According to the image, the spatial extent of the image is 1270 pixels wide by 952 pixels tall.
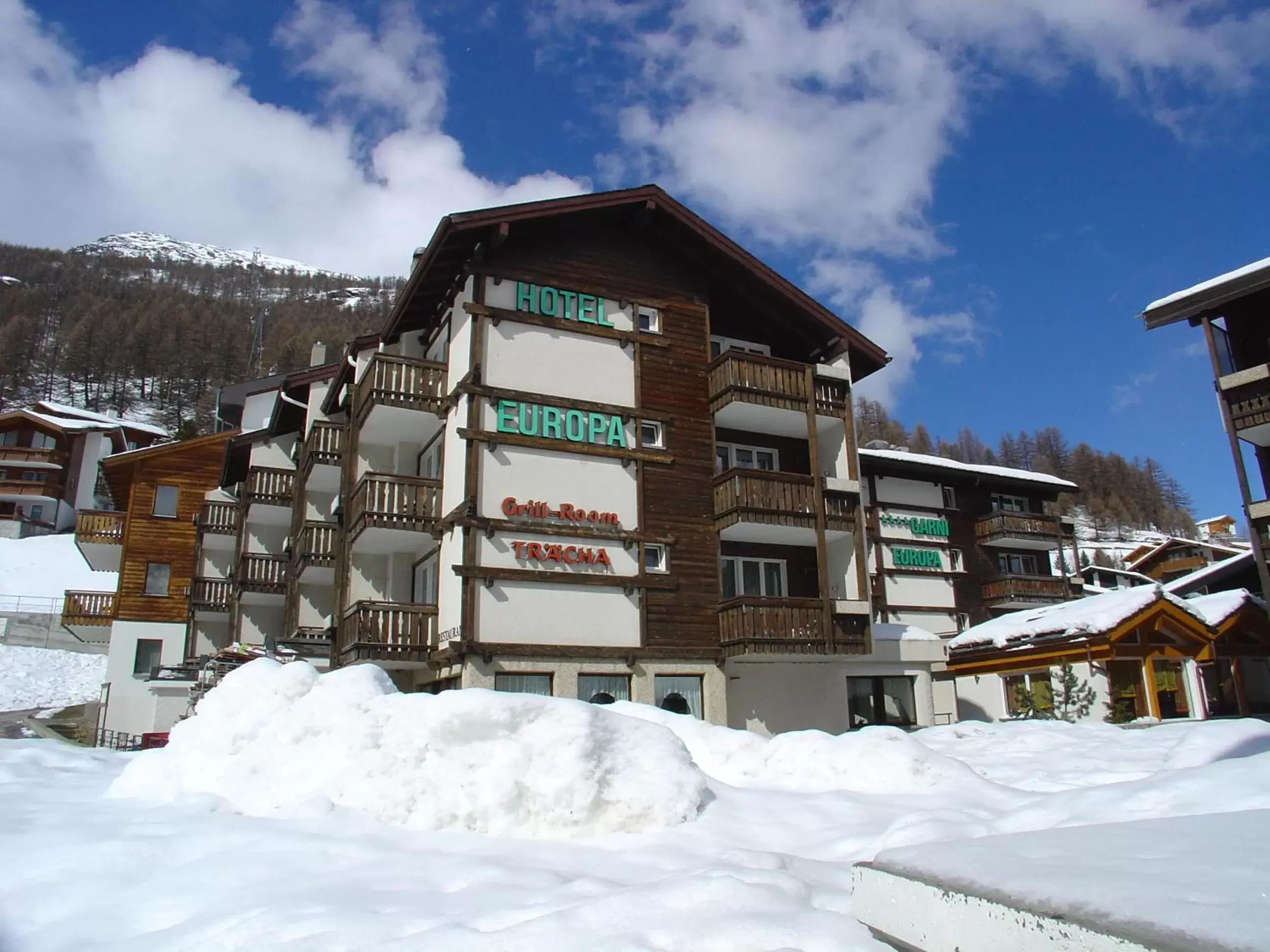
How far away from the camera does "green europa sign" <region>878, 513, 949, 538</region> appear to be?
39750mm

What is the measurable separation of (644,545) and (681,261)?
26.7 feet

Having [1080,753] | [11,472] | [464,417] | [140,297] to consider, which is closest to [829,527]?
[464,417]

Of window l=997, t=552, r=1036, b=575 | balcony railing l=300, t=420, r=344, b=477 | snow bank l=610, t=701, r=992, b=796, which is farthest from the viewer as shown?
window l=997, t=552, r=1036, b=575

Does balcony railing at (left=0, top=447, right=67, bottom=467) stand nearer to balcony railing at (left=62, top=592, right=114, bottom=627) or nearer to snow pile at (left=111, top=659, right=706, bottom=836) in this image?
balcony railing at (left=62, top=592, right=114, bottom=627)

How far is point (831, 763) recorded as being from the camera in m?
9.57

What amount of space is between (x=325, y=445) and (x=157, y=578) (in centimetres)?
1633

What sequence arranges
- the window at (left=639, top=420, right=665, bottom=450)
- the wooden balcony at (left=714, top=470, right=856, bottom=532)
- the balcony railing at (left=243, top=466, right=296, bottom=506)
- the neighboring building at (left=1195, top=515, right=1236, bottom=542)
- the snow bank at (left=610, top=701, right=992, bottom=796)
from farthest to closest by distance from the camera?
the neighboring building at (left=1195, top=515, right=1236, bottom=542)
the balcony railing at (left=243, top=466, right=296, bottom=506)
the window at (left=639, top=420, right=665, bottom=450)
the wooden balcony at (left=714, top=470, right=856, bottom=532)
the snow bank at (left=610, top=701, right=992, bottom=796)

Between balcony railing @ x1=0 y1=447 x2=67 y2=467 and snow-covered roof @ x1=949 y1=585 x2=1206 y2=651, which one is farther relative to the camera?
balcony railing @ x1=0 y1=447 x2=67 y2=467

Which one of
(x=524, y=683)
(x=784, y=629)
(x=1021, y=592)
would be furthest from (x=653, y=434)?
(x=1021, y=592)

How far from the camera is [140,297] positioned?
172000 millimetres

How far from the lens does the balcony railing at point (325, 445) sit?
96.0 ft

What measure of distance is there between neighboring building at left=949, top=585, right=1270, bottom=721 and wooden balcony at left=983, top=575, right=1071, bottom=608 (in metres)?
8.82

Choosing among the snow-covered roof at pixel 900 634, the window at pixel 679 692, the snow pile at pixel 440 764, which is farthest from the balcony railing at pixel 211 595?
the snow pile at pixel 440 764

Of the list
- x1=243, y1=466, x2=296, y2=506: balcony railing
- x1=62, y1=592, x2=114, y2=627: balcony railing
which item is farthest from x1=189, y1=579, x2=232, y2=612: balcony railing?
x1=62, y1=592, x2=114, y2=627: balcony railing
